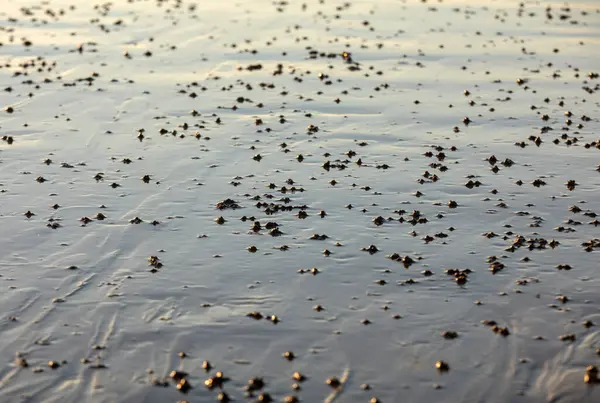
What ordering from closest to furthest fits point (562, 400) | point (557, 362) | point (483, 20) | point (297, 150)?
point (562, 400) < point (557, 362) < point (297, 150) < point (483, 20)

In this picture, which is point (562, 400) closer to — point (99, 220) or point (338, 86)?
point (99, 220)

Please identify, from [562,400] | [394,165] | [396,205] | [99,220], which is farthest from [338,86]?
[562,400]

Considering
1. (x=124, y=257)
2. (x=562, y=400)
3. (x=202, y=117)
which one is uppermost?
(x=202, y=117)

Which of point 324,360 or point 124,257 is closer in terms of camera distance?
point 324,360

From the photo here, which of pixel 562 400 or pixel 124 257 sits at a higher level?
pixel 124 257

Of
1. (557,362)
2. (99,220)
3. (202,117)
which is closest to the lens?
(557,362)

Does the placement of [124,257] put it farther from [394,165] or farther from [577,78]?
[577,78]
